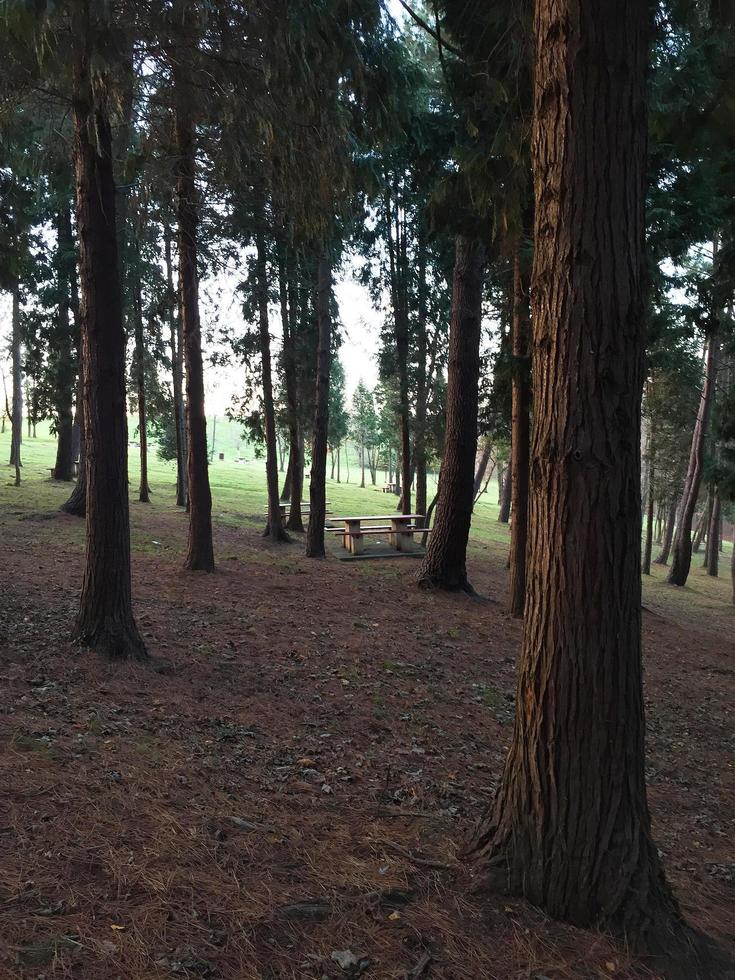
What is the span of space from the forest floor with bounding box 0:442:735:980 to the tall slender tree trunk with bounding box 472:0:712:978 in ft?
0.91

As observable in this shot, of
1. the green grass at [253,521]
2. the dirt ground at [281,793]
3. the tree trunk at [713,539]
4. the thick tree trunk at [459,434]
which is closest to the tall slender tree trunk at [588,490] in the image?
the dirt ground at [281,793]

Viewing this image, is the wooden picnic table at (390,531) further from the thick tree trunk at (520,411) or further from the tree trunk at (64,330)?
the tree trunk at (64,330)

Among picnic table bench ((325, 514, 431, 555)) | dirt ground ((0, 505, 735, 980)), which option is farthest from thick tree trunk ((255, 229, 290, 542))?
dirt ground ((0, 505, 735, 980))

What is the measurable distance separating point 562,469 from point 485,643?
5958 millimetres

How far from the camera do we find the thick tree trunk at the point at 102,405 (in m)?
5.80

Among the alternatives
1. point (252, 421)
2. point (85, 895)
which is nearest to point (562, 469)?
point (85, 895)

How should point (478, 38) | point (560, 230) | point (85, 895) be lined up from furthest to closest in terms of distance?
1. point (478, 38)
2. point (560, 230)
3. point (85, 895)

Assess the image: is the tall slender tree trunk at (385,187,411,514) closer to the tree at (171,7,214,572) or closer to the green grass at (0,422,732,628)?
the green grass at (0,422,732,628)

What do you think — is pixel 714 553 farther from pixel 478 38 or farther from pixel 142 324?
pixel 478 38

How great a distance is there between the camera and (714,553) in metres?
27.9

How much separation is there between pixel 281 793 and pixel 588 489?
2652 mm

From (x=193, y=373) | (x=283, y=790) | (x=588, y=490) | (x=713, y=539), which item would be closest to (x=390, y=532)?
(x=193, y=373)

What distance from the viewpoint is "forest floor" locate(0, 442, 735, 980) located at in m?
2.59

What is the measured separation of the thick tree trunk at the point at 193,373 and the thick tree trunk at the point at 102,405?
3239mm
